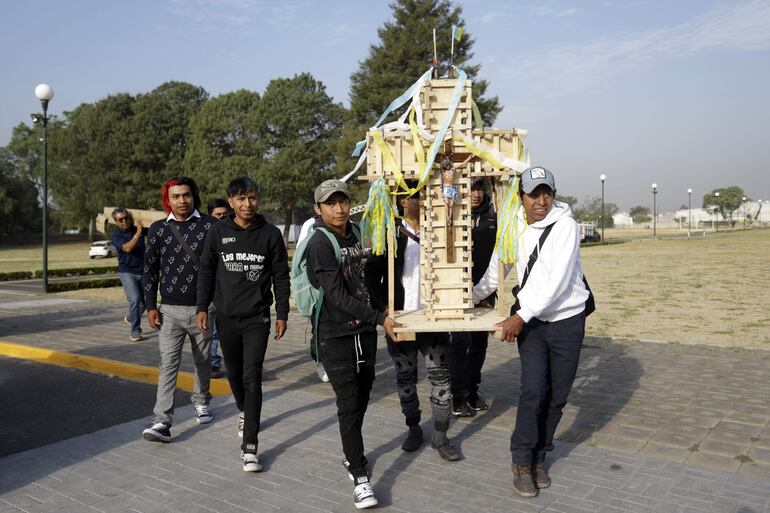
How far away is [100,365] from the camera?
780cm

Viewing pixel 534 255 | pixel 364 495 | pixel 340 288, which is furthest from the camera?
pixel 534 255

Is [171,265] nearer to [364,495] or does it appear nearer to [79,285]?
[364,495]

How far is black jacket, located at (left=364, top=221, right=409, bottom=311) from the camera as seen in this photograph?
4.70m

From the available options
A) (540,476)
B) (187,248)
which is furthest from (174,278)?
(540,476)

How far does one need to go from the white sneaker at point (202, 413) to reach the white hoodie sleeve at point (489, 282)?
253 centimetres

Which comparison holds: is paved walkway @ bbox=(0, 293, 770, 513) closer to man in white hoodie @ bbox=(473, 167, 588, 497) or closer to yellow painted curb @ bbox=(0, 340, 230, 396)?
man in white hoodie @ bbox=(473, 167, 588, 497)

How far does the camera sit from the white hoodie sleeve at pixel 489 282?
465 centimetres

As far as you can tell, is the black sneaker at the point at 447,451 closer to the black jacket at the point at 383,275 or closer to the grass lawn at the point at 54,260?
the black jacket at the point at 383,275

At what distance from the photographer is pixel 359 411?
395 cm

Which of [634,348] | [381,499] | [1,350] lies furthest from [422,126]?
[1,350]

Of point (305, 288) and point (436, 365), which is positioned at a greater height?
point (305, 288)

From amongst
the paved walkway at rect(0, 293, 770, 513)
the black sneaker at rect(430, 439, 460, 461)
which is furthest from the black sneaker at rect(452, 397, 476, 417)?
the black sneaker at rect(430, 439, 460, 461)

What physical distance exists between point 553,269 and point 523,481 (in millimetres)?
1321

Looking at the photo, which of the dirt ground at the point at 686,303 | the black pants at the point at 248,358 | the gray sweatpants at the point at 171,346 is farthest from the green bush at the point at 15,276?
the black pants at the point at 248,358
